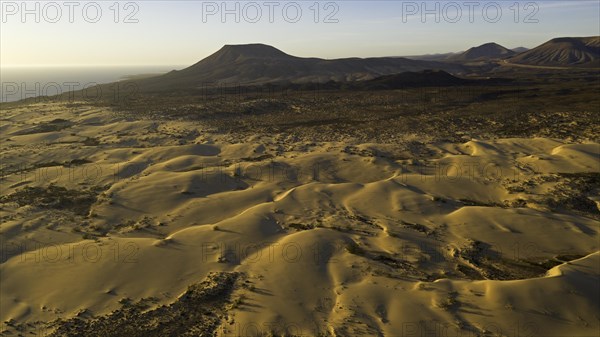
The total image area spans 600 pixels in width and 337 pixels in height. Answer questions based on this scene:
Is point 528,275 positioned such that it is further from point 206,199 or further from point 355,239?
point 206,199

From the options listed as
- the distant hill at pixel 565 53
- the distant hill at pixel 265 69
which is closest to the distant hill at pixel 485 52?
the distant hill at pixel 565 53

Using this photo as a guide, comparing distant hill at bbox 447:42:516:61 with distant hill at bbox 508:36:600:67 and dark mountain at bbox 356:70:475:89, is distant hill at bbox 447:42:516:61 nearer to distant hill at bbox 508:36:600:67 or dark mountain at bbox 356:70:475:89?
distant hill at bbox 508:36:600:67

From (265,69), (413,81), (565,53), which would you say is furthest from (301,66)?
(565,53)

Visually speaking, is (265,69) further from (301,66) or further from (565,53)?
(565,53)

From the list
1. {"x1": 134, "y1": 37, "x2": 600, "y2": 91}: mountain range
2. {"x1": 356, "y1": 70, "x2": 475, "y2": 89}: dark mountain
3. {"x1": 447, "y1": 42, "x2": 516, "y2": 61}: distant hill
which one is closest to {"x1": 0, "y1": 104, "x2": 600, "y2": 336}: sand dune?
{"x1": 356, "y1": 70, "x2": 475, "y2": 89}: dark mountain

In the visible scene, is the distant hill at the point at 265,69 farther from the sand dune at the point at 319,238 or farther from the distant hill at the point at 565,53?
the sand dune at the point at 319,238

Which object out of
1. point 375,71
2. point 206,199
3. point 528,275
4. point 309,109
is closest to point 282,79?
point 375,71
